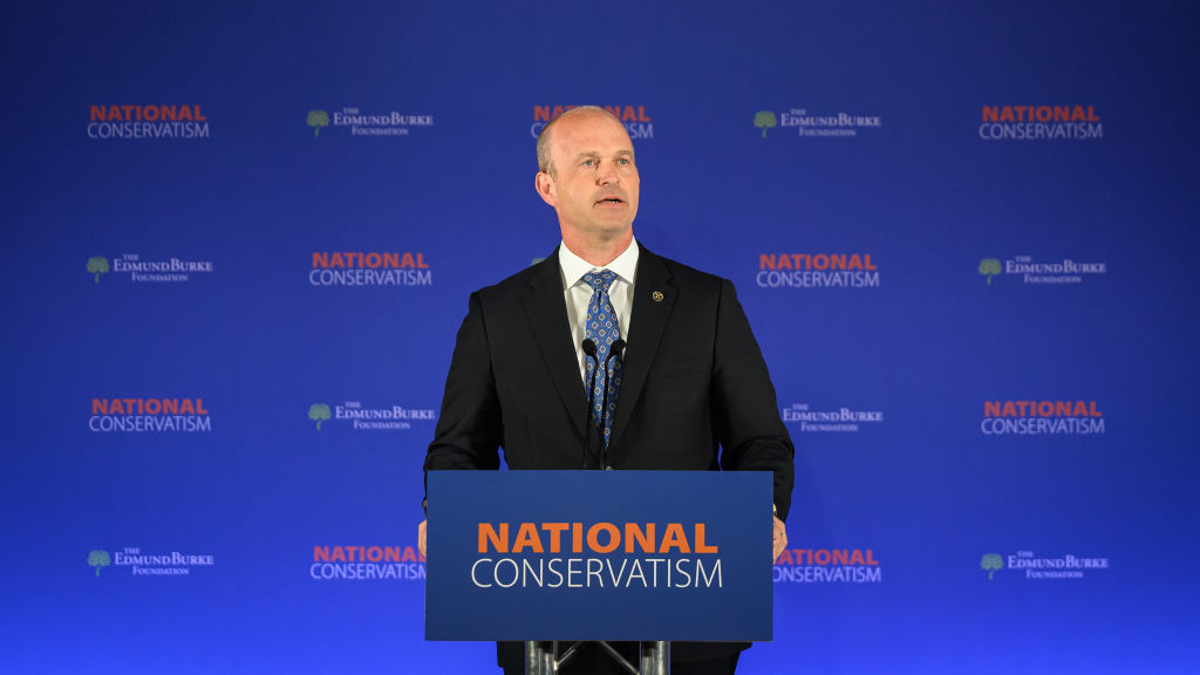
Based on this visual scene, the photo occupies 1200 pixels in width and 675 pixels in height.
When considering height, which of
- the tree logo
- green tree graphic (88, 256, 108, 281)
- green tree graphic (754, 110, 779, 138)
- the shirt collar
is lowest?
the tree logo

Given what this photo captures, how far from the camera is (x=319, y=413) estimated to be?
3.43 meters

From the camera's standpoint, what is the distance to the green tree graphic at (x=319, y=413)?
3.43 m

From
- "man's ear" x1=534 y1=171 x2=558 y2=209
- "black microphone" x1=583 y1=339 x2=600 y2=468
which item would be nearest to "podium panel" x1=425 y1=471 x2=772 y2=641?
"black microphone" x1=583 y1=339 x2=600 y2=468

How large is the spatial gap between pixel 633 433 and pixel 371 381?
194 centimetres

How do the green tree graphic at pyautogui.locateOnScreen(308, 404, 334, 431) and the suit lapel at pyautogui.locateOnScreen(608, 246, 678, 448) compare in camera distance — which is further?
the green tree graphic at pyautogui.locateOnScreen(308, 404, 334, 431)

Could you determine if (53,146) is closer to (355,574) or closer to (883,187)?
(355,574)

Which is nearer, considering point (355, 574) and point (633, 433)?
point (633, 433)

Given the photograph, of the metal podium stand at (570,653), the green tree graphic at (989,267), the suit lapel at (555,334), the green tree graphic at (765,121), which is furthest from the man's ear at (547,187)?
the green tree graphic at (989,267)

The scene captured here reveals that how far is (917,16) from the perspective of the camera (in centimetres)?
346

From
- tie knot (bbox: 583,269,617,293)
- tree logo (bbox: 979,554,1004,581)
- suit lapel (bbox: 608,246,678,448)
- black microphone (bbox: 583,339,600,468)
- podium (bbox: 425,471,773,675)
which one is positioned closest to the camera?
podium (bbox: 425,471,773,675)

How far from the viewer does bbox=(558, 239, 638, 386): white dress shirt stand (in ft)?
5.83

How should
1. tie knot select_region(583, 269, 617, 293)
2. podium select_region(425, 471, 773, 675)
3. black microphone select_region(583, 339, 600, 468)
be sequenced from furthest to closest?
tie knot select_region(583, 269, 617, 293) → black microphone select_region(583, 339, 600, 468) → podium select_region(425, 471, 773, 675)

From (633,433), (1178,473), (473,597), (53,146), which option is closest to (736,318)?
(633,433)

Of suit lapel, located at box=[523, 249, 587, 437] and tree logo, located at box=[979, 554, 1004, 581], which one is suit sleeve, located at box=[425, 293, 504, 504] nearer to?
suit lapel, located at box=[523, 249, 587, 437]
